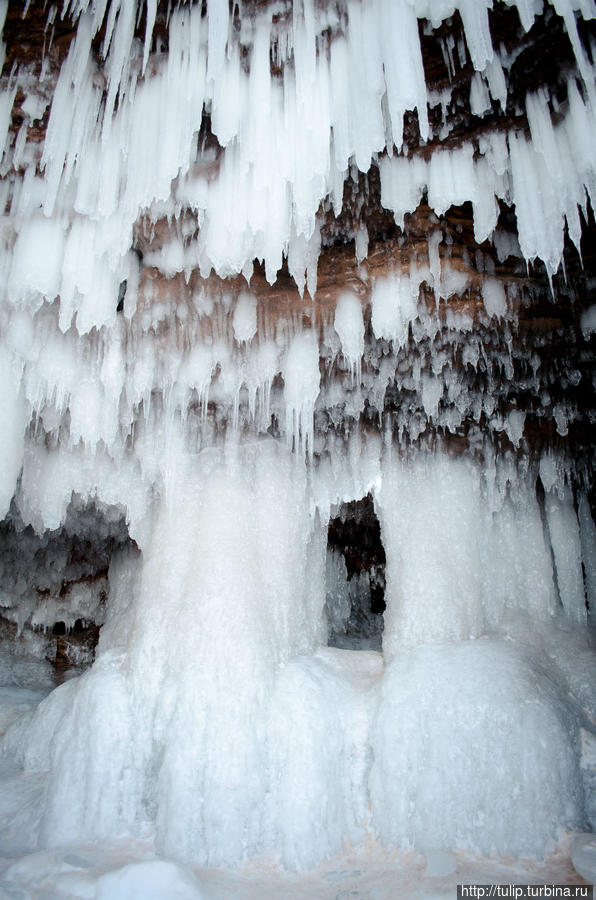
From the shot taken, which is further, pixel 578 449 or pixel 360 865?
pixel 578 449

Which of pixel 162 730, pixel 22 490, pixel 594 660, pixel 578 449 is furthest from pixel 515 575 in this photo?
pixel 22 490

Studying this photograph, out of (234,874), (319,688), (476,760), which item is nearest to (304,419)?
(319,688)

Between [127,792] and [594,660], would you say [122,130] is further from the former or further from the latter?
[594,660]

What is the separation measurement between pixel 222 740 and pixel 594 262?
499 cm

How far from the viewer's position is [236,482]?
6.53 m

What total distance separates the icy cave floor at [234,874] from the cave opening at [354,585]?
510 centimetres

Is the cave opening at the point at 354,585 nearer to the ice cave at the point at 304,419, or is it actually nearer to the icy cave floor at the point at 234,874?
the ice cave at the point at 304,419

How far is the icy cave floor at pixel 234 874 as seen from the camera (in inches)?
155

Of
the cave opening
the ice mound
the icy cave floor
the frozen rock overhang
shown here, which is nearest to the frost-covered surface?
the ice mound

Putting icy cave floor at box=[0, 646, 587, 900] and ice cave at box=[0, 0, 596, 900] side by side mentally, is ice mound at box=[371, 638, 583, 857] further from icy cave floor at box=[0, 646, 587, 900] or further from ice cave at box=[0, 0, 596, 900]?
icy cave floor at box=[0, 646, 587, 900]

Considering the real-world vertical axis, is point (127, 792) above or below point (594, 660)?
below

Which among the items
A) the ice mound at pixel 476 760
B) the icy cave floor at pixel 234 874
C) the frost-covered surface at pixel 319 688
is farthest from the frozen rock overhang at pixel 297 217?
the icy cave floor at pixel 234 874

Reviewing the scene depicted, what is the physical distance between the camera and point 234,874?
4.73 metres

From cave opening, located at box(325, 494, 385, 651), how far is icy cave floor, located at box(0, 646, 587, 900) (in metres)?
5.10
